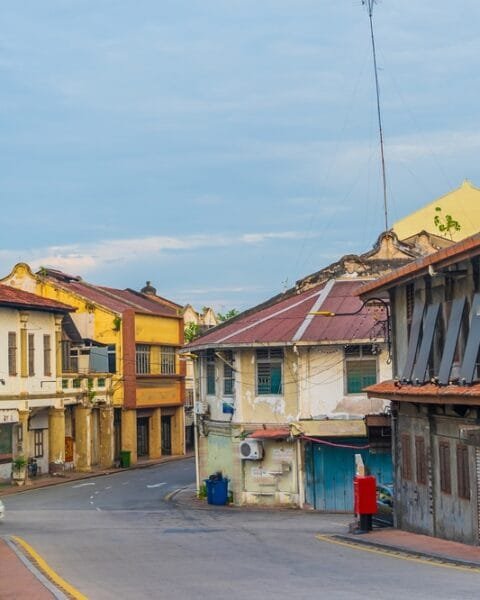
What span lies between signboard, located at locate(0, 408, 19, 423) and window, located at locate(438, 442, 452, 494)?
1253 inches

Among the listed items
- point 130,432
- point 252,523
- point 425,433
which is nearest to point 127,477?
point 130,432

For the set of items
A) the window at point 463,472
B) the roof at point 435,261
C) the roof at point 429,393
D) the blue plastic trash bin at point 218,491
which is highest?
the roof at point 435,261

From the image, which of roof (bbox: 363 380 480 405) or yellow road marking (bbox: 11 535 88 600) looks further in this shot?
roof (bbox: 363 380 480 405)

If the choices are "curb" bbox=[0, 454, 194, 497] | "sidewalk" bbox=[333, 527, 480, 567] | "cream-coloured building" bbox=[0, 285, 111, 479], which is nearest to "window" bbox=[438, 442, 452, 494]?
"sidewalk" bbox=[333, 527, 480, 567]

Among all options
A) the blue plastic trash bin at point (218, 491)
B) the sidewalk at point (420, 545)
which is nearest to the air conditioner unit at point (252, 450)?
the blue plastic trash bin at point (218, 491)

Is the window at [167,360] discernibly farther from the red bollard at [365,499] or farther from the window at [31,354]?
the red bollard at [365,499]

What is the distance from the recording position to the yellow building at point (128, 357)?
67000 mm

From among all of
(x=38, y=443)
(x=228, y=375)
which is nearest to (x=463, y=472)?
(x=228, y=375)

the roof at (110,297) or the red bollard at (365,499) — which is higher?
Result: the roof at (110,297)

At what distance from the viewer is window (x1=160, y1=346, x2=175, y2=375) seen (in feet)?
242

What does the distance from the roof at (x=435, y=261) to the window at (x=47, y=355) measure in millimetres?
31622

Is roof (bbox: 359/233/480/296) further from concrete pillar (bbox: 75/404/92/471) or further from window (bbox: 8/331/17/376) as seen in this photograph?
concrete pillar (bbox: 75/404/92/471)

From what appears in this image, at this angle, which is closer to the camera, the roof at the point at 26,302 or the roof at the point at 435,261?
the roof at the point at 435,261

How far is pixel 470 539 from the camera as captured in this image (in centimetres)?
2388
